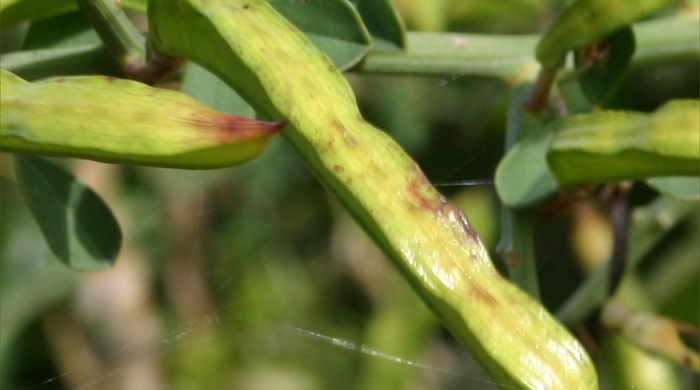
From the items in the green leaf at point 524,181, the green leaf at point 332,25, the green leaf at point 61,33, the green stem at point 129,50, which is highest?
the green stem at point 129,50

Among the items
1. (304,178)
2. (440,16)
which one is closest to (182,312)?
(304,178)

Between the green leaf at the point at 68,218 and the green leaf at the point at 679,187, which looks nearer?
the green leaf at the point at 68,218

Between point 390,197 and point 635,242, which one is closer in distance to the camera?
point 390,197

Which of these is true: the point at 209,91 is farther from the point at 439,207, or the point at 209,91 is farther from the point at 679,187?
the point at 679,187

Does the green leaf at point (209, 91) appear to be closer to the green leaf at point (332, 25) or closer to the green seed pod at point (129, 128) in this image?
the green leaf at point (332, 25)

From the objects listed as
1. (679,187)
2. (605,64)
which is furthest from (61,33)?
(679,187)

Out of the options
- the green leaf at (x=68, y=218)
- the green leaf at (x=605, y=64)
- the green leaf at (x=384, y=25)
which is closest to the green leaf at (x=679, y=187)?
the green leaf at (x=605, y=64)

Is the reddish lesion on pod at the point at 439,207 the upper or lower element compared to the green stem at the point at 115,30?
lower

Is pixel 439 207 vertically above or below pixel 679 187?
above
